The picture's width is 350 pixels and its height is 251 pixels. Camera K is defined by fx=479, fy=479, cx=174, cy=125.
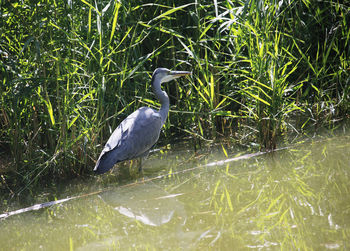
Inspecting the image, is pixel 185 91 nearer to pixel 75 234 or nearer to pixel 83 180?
pixel 83 180

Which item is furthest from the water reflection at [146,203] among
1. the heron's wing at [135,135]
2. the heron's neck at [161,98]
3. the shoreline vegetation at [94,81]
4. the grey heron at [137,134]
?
the heron's neck at [161,98]

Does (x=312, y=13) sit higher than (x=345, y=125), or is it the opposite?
(x=312, y=13)

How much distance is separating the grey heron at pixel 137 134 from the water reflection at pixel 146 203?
0.98 ft

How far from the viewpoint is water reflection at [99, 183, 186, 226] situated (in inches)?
131

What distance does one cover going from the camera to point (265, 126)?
4398mm

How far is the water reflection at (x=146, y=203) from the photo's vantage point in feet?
10.9

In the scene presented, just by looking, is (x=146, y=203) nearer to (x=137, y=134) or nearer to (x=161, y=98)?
(x=137, y=134)

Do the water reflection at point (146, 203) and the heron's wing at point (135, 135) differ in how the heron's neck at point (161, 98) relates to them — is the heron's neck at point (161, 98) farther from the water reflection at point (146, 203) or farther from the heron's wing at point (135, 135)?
the water reflection at point (146, 203)

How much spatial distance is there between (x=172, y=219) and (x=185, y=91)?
208 centimetres

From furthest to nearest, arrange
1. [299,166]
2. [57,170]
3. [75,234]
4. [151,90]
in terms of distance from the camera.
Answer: [151,90] < [57,170] < [299,166] < [75,234]

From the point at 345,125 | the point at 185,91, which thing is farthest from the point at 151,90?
the point at 345,125

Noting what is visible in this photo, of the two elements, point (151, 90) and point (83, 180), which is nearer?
point (83, 180)

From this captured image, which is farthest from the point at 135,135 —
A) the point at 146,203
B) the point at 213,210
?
the point at 213,210

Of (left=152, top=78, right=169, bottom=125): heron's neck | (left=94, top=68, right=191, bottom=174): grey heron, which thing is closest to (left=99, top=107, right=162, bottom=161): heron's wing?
(left=94, top=68, right=191, bottom=174): grey heron
